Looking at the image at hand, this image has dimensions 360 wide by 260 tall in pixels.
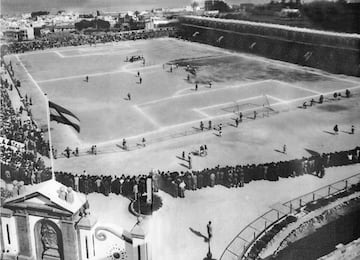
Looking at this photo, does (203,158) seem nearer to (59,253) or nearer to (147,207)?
(147,207)

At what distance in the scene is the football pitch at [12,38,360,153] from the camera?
84.3 ft

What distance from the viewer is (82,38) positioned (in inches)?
2298

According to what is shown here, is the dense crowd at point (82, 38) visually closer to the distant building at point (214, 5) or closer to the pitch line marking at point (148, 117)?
the distant building at point (214, 5)

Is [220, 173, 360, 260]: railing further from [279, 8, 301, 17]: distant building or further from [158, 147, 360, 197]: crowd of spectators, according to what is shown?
[279, 8, 301, 17]: distant building

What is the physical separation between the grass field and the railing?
229 inches

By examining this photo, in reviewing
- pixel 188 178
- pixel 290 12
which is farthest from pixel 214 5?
pixel 188 178

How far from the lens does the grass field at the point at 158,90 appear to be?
24.8 m

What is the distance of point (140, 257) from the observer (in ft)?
33.9

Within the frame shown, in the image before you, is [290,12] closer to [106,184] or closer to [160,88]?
[160,88]

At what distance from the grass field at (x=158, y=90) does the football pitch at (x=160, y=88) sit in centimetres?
5

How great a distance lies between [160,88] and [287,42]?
1367 cm

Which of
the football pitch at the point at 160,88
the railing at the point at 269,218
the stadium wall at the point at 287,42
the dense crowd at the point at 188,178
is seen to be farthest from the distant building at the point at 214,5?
the railing at the point at 269,218

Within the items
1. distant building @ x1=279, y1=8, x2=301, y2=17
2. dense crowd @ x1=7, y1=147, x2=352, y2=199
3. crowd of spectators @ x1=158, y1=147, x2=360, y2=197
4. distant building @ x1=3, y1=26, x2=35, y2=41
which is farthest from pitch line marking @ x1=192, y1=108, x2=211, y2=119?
distant building @ x1=3, y1=26, x2=35, y2=41

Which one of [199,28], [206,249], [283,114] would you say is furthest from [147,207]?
[199,28]
